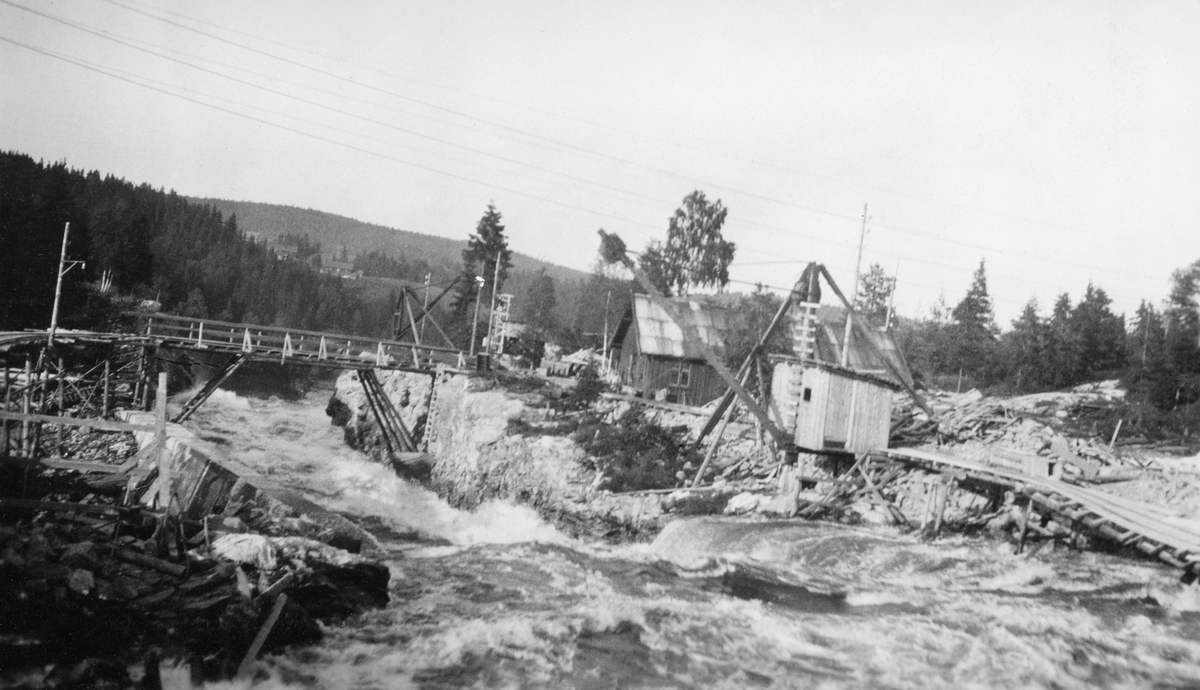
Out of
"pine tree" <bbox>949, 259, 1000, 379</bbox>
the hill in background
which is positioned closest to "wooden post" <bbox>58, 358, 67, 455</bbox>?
"pine tree" <bbox>949, 259, 1000, 379</bbox>

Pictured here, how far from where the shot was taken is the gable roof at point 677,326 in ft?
103

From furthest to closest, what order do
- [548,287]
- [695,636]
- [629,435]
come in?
[548,287] → [629,435] → [695,636]

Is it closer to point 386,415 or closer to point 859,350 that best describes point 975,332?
point 859,350

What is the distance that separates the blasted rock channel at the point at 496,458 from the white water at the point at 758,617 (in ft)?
5.44

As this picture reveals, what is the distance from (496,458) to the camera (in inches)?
927

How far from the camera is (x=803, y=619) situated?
12031mm

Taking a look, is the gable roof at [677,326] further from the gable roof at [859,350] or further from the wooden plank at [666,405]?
the gable roof at [859,350]

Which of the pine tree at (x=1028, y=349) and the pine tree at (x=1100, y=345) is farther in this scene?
the pine tree at (x=1028, y=349)

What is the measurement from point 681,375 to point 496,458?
37.7 feet

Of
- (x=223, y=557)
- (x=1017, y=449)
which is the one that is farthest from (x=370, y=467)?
(x=1017, y=449)

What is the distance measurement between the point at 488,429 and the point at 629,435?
575 centimetres

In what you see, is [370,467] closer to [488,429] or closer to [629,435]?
[488,429]

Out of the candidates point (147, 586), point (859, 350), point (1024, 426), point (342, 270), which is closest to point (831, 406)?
point (1024, 426)

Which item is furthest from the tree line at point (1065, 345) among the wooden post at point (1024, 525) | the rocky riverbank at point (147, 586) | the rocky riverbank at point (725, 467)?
the rocky riverbank at point (147, 586)
